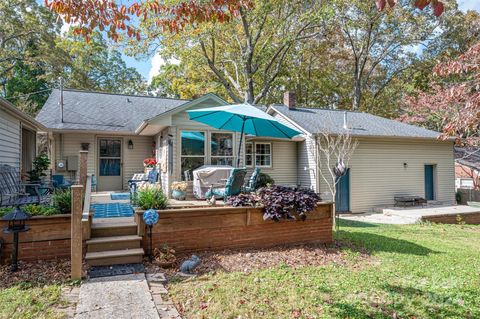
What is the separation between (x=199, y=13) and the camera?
408cm

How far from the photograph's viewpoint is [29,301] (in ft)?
11.2

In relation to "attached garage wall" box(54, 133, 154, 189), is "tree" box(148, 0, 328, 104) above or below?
above

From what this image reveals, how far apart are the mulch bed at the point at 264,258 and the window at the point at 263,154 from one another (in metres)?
7.75

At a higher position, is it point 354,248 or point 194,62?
point 194,62

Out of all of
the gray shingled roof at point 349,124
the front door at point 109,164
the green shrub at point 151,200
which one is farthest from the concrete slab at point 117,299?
the gray shingled roof at point 349,124

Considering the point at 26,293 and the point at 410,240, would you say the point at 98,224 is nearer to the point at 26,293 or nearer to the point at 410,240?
the point at 26,293

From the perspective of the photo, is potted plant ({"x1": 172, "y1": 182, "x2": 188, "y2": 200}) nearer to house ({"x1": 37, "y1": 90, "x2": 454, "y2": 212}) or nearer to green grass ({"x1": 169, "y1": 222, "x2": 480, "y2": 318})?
house ({"x1": 37, "y1": 90, "x2": 454, "y2": 212})

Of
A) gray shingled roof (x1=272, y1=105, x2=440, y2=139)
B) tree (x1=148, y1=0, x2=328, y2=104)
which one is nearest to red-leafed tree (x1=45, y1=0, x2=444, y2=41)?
gray shingled roof (x1=272, y1=105, x2=440, y2=139)

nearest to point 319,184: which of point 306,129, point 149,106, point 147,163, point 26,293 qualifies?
point 306,129

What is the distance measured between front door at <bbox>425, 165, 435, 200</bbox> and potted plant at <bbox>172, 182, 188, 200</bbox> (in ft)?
40.5

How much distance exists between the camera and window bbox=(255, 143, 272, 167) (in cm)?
1354

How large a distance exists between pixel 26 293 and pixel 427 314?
450 centimetres

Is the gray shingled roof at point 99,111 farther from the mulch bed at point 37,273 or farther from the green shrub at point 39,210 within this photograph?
the mulch bed at point 37,273

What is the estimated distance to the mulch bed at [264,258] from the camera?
4664 mm
